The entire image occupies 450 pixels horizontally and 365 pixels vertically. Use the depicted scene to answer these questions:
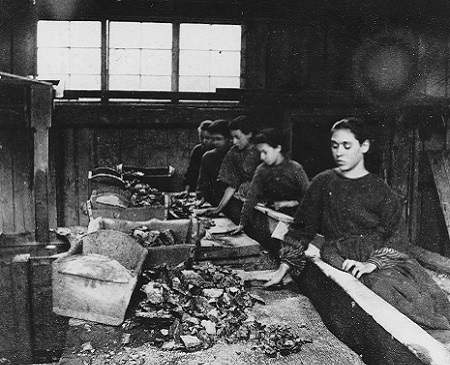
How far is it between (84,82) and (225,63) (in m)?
2.58

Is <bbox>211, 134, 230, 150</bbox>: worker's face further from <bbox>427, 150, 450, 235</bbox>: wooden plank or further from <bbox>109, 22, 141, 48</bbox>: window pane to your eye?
<bbox>427, 150, 450, 235</bbox>: wooden plank

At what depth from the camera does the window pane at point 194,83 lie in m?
9.25

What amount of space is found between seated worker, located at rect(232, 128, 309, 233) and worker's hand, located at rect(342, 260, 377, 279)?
2112mm

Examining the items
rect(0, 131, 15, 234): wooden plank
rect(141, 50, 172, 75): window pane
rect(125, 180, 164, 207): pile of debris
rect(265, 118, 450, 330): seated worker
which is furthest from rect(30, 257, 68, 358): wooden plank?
rect(141, 50, 172, 75): window pane

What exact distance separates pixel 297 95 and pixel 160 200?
3225 mm

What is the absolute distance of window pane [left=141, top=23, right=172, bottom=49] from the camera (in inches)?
357

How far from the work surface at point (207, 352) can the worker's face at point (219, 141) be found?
440 centimetres

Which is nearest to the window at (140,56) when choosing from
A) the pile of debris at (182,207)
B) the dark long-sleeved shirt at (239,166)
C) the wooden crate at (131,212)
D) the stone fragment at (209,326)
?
the pile of debris at (182,207)

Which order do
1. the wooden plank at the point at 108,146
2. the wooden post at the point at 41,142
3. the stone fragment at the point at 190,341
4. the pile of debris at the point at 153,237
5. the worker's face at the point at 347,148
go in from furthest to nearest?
the wooden plank at the point at 108,146 < the wooden post at the point at 41,142 < the pile of debris at the point at 153,237 < the worker's face at the point at 347,148 < the stone fragment at the point at 190,341

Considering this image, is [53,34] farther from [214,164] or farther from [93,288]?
[93,288]

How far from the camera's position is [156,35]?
9.09m

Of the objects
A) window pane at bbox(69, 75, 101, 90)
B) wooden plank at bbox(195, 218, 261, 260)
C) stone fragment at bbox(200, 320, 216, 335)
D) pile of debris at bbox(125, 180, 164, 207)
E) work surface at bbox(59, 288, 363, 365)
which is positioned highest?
window pane at bbox(69, 75, 101, 90)

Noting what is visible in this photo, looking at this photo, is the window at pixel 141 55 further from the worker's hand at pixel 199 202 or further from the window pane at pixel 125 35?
the worker's hand at pixel 199 202

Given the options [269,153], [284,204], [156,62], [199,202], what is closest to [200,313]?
[284,204]
